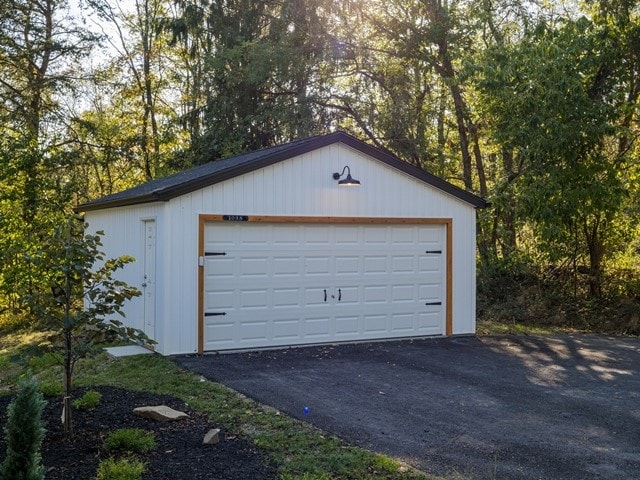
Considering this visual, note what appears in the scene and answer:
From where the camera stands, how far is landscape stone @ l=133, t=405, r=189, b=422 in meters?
5.24

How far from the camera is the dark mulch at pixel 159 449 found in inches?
162

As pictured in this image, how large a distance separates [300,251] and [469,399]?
149 inches

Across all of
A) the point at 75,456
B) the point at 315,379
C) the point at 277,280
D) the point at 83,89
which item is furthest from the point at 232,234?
the point at 83,89

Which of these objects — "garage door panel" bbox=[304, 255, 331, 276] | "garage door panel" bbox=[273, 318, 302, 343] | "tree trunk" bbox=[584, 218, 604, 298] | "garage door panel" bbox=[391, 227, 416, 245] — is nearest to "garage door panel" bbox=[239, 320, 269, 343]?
"garage door panel" bbox=[273, 318, 302, 343]

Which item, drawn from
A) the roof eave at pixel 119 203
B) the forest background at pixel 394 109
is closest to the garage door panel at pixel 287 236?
the roof eave at pixel 119 203

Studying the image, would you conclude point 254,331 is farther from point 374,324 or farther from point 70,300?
point 70,300

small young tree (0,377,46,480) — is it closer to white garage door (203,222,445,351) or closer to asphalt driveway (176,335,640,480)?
asphalt driveway (176,335,640,480)

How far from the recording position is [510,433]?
206 inches

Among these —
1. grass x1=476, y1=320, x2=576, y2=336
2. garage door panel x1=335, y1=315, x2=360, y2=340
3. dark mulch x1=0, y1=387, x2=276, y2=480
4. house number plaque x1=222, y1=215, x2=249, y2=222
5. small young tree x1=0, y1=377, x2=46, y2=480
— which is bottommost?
grass x1=476, y1=320, x2=576, y2=336

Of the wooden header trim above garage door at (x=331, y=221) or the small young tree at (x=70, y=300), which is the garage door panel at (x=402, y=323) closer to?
the wooden header trim above garage door at (x=331, y=221)

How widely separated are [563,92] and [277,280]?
6465mm

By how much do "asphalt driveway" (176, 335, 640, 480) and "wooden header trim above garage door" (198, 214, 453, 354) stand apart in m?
0.56

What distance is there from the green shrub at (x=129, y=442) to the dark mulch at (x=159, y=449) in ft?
0.20

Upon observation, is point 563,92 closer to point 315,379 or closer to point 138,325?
point 315,379
